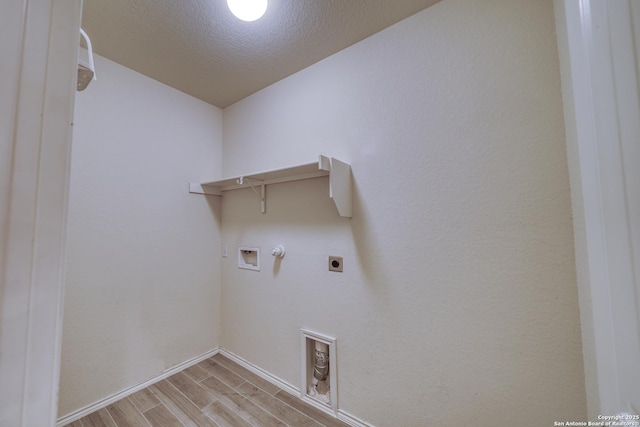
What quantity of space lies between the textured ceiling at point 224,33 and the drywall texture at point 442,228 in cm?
13

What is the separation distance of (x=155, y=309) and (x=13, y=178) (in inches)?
75.6

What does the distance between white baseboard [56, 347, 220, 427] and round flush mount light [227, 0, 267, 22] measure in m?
2.57

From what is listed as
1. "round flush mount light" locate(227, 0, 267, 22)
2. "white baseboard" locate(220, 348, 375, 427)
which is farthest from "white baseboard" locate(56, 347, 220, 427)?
"round flush mount light" locate(227, 0, 267, 22)

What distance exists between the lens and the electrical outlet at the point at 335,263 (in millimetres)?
1521

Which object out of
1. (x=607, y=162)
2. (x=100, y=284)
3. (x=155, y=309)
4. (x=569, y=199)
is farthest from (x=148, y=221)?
(x=569, y=199)

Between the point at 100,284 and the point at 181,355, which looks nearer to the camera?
the point at 100,284

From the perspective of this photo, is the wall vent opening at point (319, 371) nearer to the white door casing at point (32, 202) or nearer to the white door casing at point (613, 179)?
the white door casing at point (613, 179)

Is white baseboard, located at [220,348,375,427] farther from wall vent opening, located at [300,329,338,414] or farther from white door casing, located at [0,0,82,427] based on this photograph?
white door casing, located at [0,0,82,427]

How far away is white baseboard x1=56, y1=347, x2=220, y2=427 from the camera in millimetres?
1453

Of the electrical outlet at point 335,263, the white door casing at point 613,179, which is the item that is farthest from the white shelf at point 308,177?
the white door casing at point 613,179

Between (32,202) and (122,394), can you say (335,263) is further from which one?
(122,394)

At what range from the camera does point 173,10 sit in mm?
1288

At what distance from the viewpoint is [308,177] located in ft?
5.51

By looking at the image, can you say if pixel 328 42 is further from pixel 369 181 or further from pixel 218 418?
pixel 218 418
